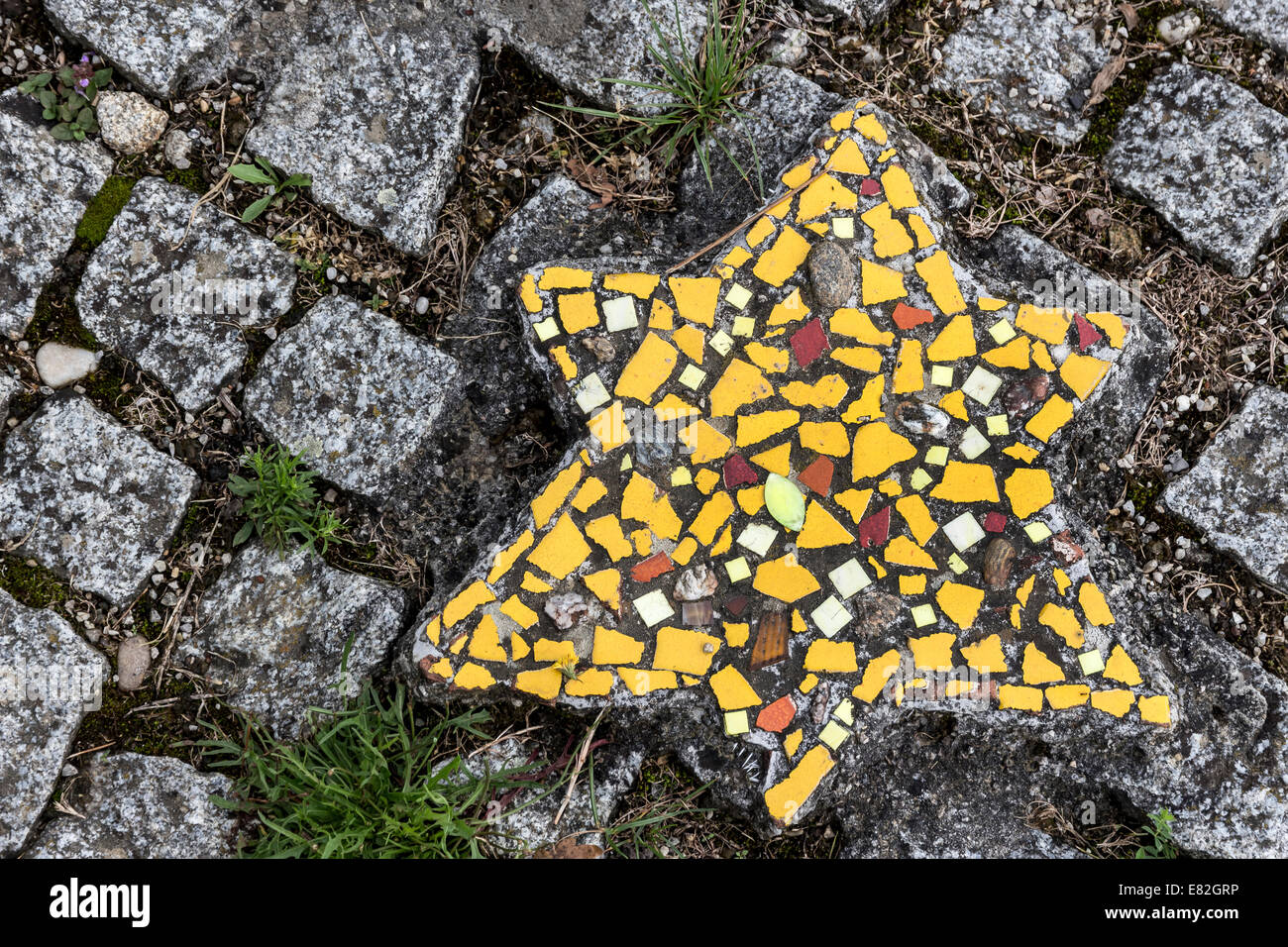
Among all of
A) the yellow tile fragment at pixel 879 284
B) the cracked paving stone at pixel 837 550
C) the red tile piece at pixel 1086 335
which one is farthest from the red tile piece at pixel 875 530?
the red tile piece at pixel 1086 335

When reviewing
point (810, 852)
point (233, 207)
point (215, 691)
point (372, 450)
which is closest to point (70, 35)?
point (233, 207)

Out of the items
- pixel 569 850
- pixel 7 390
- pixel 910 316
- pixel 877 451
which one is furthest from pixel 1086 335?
pixel 7 390

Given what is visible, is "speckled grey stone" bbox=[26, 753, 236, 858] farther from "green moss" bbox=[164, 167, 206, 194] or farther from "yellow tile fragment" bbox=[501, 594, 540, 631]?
"green moss" bbox=[164, 167, 206, 194]

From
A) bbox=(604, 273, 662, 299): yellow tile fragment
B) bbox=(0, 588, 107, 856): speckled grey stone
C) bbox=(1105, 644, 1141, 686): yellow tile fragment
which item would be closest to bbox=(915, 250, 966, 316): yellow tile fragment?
bbox=(604, 273, 662, 299): yellow tile fragment

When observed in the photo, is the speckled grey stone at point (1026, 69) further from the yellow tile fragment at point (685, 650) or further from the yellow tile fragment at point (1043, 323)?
the yellow tile fragment at point (685, 650)

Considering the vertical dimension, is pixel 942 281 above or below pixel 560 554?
above

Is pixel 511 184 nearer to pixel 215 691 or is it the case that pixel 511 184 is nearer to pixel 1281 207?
pixel 215 691

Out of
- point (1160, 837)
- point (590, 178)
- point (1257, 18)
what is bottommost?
point (1160, 837)

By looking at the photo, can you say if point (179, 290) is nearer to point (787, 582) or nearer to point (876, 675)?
point (787, 582)
